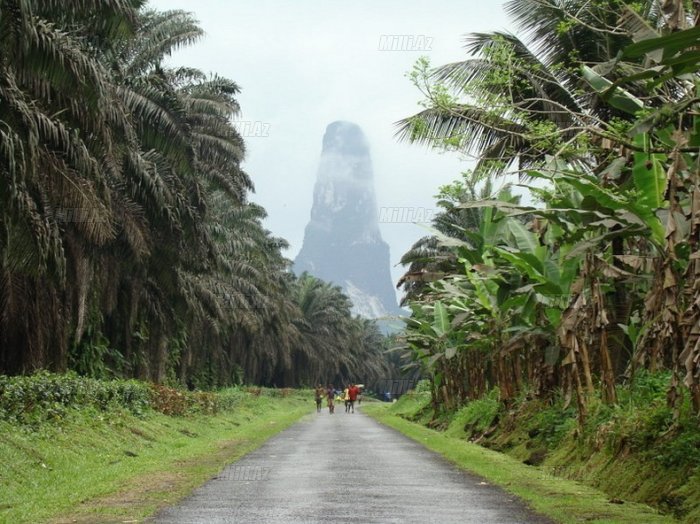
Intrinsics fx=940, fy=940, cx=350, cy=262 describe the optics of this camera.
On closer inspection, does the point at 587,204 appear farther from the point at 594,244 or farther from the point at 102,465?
the point at 102,465

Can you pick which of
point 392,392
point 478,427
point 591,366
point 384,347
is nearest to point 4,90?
point 591,366

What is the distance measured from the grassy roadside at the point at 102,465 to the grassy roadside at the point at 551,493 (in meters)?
3.95

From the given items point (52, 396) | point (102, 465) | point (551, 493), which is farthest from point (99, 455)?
point (551, 493)

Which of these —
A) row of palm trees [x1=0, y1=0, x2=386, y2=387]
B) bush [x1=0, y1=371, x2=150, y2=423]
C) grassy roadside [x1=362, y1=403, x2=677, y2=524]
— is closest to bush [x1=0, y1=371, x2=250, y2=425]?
bush [x1=0, y1=371, x2=150, y2=423]

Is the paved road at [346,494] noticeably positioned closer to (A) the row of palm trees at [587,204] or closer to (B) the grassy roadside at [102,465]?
(B) the grassy roadside at [102,465]

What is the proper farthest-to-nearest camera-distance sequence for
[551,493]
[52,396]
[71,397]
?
[71,397]
[52,396]
[551,493]

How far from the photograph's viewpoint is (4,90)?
1502cm

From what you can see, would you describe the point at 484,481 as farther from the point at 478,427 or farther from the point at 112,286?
the point at 112,286

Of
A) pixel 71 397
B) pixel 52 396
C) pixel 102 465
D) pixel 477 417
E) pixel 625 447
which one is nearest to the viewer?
pixel 625 447

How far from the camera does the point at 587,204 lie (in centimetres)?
1113

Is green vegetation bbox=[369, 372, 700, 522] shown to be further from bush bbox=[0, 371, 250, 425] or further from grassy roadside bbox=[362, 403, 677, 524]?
bush bbox=[0, 371, 250, 425]

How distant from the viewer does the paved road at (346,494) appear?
9031 mm

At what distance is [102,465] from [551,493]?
7.93 m

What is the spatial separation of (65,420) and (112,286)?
12228 mm
